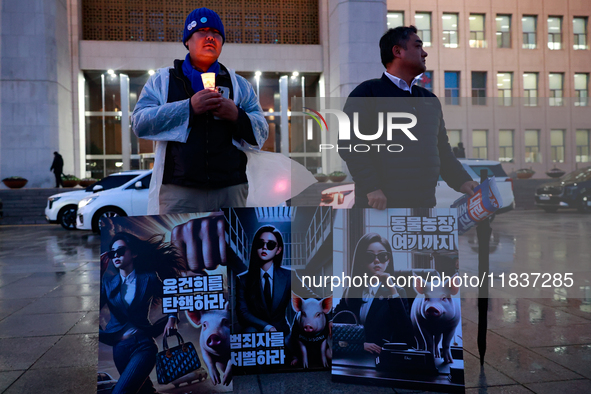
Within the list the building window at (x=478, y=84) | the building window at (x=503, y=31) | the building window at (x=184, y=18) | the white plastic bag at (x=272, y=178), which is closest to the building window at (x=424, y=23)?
the building window at (x=478, y=84)

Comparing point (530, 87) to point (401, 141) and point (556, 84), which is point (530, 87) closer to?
point (556, 84)

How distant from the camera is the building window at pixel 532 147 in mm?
26147

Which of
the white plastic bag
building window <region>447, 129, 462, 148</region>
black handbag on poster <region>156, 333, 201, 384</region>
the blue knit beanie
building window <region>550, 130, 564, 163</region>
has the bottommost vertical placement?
black handbag on poster <region>156, 333, 201, 384</region>

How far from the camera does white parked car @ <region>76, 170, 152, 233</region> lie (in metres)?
Result: 11.5

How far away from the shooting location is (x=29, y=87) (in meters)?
22.5

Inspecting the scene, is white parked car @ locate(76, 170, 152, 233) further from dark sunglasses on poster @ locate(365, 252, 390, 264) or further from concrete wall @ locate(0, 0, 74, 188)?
concrete wall @ locate(0, 0, 74, 188)

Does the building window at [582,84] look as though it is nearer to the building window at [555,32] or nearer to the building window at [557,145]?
the building window at [555,32]

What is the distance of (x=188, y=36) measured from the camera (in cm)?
279

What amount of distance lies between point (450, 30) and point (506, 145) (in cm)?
805

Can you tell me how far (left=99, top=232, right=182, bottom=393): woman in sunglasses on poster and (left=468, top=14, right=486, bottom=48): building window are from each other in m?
31.7

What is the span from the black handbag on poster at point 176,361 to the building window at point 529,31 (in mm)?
33632

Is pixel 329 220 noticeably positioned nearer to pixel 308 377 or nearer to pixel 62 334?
pixel 308 377

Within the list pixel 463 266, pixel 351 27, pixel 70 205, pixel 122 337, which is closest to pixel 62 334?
pixel 122 337

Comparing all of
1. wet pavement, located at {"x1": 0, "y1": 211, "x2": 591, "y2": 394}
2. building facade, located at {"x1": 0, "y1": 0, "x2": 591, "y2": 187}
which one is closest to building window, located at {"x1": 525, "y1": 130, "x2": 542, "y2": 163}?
building facade, located at {"x1": 0, "y1": 0, "x2": 591, "y2": 187}
